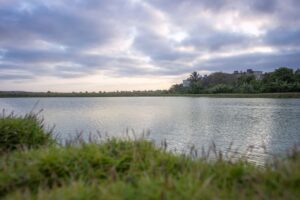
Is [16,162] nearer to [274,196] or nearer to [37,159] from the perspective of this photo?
[37,159]

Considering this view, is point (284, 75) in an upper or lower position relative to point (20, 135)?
upper

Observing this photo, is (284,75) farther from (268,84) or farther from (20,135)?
(20,135)

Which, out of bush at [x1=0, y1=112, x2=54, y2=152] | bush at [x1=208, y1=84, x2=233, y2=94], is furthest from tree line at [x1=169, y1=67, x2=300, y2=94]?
bush at [x1=0, y1=112, x2=54, y2=152]

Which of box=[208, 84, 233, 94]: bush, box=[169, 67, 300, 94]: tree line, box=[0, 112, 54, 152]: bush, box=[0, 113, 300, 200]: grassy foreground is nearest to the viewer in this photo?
box=[0, 113, 300, 200]: grassy foreground

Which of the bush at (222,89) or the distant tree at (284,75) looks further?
the bush at (222,89)

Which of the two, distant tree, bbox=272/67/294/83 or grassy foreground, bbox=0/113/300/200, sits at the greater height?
distant tree, bbox=272/67/294/83

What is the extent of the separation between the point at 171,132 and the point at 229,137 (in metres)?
4.25

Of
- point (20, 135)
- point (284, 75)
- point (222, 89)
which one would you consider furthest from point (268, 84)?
point (20, 135)

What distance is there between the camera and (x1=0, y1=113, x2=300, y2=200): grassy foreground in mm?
3527

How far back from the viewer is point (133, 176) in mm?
4445

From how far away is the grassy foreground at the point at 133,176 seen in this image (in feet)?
11.6

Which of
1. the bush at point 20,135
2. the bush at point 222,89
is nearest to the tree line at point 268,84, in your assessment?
the bush at point 222,89

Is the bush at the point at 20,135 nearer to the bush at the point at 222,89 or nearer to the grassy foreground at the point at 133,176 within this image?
the grassy foreground at the point at 133,176

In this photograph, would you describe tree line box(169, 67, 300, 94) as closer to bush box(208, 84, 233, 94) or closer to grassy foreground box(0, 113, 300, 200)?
bush box(208, 84, 233, 94)
